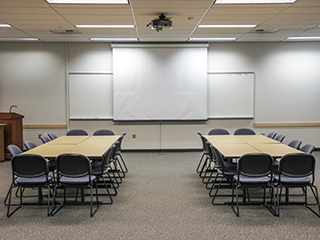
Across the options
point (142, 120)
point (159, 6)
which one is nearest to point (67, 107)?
point (142, 120)

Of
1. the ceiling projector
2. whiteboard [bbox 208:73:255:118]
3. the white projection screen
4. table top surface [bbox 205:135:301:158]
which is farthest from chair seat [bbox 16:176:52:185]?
whiteboard [bbox 208:73:255:118]

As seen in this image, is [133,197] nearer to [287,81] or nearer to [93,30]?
[93,30]

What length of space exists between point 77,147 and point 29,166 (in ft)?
4.04

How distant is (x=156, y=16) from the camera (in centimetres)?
534

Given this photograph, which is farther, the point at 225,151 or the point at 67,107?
the point at 67,107

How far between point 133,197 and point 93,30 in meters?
3.92

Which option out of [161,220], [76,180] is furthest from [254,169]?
[76,180]

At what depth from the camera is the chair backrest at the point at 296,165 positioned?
151 inches

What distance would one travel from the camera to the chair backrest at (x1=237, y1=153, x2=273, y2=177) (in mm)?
3895

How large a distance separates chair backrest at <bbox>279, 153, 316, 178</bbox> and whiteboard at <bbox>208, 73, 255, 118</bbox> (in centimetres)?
449

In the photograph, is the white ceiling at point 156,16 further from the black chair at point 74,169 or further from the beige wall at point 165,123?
the black chair at point 74,169

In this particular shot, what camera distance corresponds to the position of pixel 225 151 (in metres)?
4.64

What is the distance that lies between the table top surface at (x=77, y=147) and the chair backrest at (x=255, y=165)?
2096 mm

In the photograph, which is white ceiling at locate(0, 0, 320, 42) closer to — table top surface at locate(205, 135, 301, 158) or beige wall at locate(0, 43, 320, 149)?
beige wall at locate(0, 43, 320, 149)
